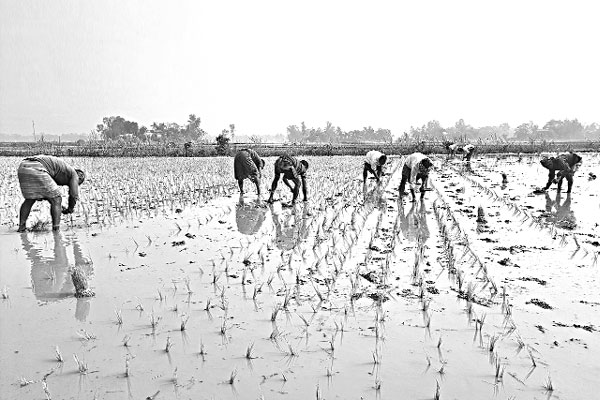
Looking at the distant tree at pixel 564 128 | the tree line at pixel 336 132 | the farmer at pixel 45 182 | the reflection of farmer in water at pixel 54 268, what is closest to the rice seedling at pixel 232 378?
the reflection of farmer in water at pixel 54 268

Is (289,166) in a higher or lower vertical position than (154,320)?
higher

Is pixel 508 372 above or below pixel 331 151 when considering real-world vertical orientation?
below

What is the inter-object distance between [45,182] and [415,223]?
18.2 feet

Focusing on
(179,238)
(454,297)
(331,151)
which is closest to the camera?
(454,297)

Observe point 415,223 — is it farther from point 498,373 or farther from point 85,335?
point 85,335

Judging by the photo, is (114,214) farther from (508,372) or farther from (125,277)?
(508,372)

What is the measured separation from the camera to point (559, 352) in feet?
9.35

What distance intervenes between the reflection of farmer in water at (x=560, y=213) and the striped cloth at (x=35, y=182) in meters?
7.62

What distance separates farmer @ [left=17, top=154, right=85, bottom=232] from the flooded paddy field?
29cm

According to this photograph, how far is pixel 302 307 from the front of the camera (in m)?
3.55

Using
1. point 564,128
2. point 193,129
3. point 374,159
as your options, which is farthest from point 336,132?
point 374,159

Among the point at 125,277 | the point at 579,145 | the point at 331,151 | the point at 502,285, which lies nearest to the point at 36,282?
the point at 125,277

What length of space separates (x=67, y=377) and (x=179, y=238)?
340 cm

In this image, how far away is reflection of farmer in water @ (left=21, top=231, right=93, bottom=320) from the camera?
3816mm
